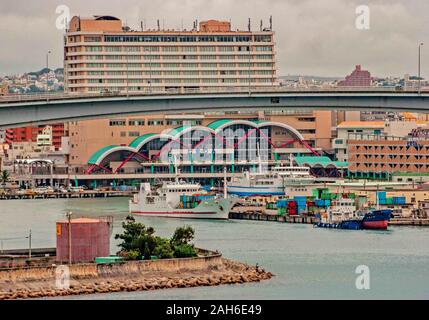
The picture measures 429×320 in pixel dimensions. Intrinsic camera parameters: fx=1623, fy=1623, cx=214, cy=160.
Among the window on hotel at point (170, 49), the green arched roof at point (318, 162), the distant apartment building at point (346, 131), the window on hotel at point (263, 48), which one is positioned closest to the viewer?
the green arched roof at point (318, 162)

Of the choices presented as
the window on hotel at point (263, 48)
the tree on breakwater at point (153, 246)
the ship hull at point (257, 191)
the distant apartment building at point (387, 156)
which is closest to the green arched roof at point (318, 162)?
the distant apartment building at point (387, 156)

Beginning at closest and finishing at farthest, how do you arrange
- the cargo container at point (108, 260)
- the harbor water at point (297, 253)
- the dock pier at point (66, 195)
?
the harbor water at point (297, 253), the cargo container at point (108, 260), the dock pier at point (66, 195)

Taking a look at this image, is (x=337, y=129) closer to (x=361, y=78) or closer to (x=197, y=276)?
(x=361, y=78)

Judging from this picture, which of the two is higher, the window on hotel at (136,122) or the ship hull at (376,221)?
the window on hotel at (136,122)

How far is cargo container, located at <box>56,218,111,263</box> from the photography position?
1506 inches

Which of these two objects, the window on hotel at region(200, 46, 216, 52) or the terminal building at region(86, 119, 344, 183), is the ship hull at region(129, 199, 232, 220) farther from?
the window on hotel at region(200, 46, 216, 52)

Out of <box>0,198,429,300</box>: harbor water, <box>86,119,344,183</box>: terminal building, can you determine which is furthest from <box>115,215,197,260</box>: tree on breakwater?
<box>86,119,344,183</box>: terminal building

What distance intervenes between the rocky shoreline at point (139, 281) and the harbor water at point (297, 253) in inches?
19.1

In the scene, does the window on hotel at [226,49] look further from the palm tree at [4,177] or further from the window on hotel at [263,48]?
the palm tree at [4,177]

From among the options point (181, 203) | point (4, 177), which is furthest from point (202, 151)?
point (181, 203)

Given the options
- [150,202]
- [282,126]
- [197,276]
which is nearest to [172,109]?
[197,276]

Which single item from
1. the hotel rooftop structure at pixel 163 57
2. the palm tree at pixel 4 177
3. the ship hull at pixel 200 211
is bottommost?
the ship hull at pixel 200 211

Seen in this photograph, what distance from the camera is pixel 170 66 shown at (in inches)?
3794

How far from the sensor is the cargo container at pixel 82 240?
38250 mm
